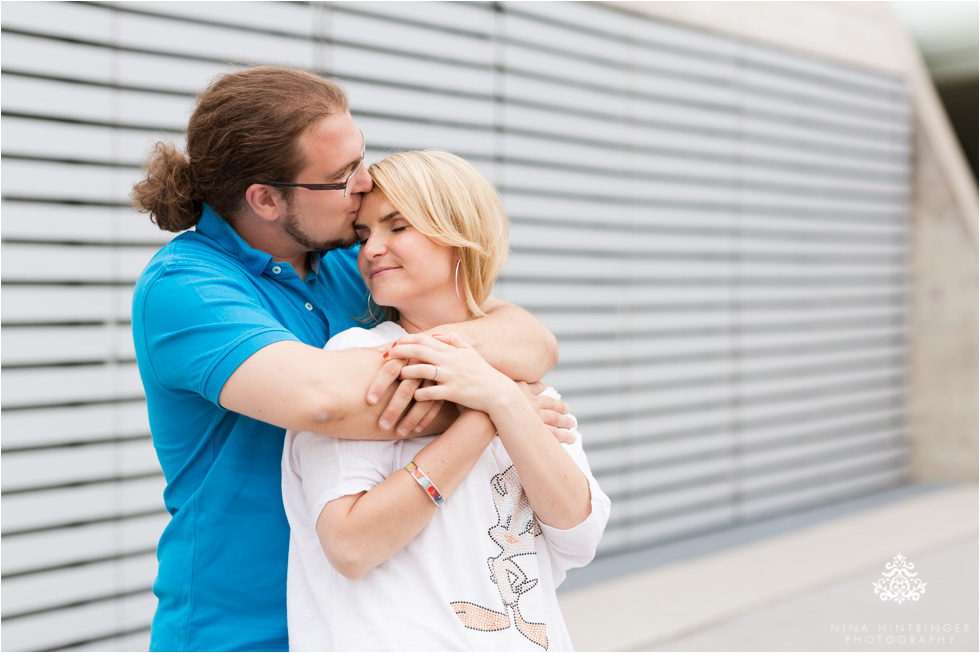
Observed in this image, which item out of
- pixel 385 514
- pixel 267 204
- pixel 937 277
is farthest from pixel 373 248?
pixel 937 277

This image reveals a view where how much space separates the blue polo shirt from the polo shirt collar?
3 cm

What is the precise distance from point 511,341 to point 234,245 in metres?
0.68

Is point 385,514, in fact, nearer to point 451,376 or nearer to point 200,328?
point 451,376

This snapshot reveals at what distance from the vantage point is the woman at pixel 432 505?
1.65 m

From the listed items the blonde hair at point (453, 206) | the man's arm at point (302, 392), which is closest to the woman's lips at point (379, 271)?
the blonde hair at point (453, 206)

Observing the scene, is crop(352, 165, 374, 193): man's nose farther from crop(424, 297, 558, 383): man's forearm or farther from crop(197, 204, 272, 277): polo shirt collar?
crop(424, 297, 558, 383): man's forearm

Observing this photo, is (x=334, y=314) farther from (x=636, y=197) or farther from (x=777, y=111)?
(x=777, y=111)

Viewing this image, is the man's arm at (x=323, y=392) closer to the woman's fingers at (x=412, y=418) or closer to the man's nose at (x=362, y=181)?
the woman's fingers at (x=412, y=418)

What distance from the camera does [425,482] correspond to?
64.9 inches

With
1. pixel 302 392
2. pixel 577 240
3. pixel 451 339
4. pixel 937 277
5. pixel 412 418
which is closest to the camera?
pixel 302 392

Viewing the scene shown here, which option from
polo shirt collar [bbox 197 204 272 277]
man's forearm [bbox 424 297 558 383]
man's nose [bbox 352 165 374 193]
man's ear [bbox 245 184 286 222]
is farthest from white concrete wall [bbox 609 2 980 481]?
polo shirt collar [bbox 197 204 272 277]

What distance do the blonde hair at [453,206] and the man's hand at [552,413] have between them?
234 millimetres

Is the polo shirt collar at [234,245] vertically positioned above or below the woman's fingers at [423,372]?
above

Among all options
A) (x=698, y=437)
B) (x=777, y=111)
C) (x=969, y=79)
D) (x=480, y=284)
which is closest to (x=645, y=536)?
(x=698, y=437)
